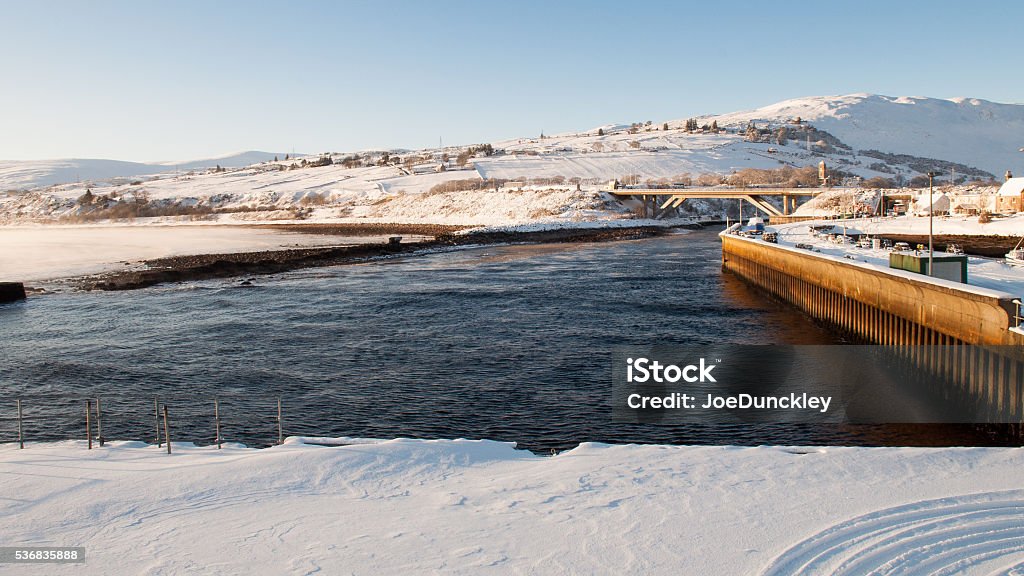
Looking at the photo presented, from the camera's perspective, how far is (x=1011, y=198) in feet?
235

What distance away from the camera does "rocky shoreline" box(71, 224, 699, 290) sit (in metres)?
51.2

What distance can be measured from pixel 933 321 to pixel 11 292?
1823 inches

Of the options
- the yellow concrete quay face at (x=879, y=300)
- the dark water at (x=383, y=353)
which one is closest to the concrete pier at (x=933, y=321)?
the yellow concrete quay face at (x=879, y=300)

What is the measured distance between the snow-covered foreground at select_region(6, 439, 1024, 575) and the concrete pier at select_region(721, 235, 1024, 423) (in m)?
5.26

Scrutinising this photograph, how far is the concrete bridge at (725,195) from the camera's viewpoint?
113875 mm

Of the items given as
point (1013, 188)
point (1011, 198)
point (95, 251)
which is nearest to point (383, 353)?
point (95, 251)

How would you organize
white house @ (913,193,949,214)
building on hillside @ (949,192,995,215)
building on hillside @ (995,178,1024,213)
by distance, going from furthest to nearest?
white house @ (913,193,949,214), building on hillside @ (949,192,995,215), building on hillside @ (995,178,1024,213)

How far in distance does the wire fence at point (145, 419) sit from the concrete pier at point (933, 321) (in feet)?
54.8

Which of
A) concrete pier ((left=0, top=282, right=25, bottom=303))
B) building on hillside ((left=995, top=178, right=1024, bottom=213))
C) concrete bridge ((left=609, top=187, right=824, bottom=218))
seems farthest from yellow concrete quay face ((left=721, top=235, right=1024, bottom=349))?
concrete bridge ((left=609, top=187, right=824, bottom=218))

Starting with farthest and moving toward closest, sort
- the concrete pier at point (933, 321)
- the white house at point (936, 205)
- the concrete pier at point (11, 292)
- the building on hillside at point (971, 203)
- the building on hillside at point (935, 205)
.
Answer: the white house at point (936, 205)
the building on hillside at point (935, 205)
the building on hillside at point (971, 203)
the concrete pier at point (11, 292)
the concrete pier at point (933, 321)

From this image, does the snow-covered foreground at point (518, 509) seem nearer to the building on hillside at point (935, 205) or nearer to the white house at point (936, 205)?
the building on hillside at point (935, 205)

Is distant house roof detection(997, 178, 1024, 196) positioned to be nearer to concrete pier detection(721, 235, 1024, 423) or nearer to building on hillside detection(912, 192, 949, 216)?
building on hillside detection(912, 192, 949, 216)

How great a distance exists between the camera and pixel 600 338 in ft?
96.1

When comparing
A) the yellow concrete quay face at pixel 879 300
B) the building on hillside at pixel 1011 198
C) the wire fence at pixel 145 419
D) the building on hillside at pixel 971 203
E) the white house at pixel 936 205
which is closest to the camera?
the wire fence at pixel 145 419
